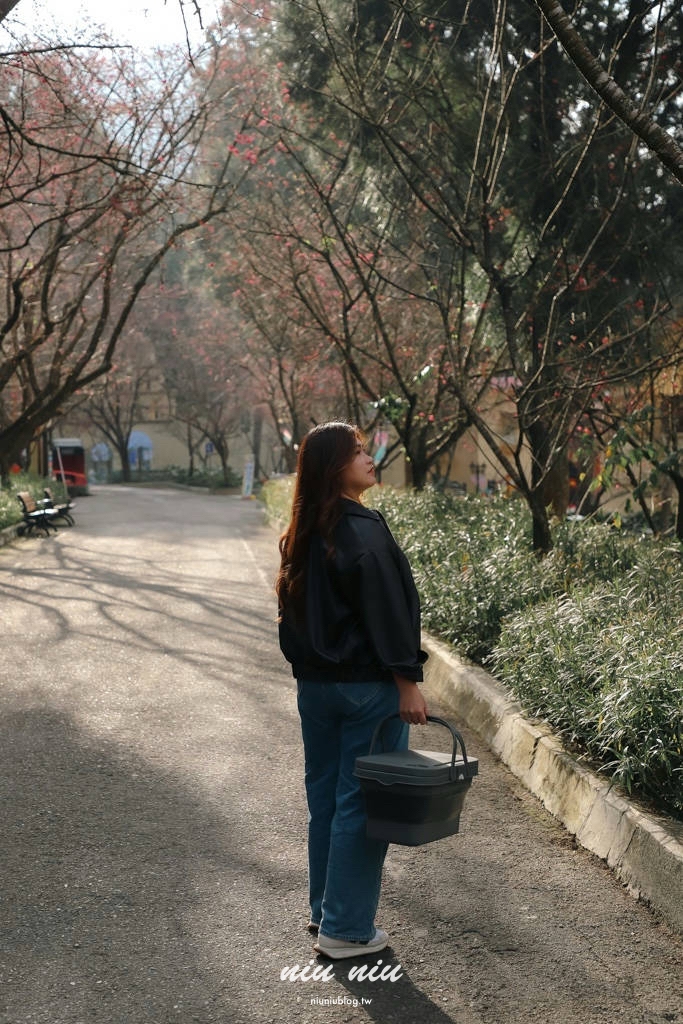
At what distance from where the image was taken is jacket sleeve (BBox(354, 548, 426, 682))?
3.93 meters

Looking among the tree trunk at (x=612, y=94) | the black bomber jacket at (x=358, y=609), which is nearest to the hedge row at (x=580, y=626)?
the black bomber jacket at (x=358, y=609)

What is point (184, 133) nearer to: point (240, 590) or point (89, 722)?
point (240, 590)

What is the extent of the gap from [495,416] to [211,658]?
2442 centimetres

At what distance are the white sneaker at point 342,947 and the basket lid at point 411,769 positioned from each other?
60cm

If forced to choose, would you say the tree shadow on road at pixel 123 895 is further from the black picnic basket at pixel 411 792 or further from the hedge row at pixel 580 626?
the hedge row at pixel 580 626

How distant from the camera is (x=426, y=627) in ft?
33.9

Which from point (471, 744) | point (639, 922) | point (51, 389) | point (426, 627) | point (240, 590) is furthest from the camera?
point (51, 389)

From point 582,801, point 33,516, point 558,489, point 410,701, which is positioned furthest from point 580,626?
point 33,516

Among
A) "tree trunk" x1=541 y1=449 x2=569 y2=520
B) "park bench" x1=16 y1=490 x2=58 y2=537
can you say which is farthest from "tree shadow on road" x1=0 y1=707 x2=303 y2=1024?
"park bench" x1=16 y1=490 x2=58 y2=537

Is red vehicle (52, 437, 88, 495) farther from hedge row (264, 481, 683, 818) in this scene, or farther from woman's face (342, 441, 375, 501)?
woman's face (342, 441, 375, 501)

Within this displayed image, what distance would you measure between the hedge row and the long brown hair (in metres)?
1.92

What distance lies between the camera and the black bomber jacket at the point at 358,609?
3.94 m

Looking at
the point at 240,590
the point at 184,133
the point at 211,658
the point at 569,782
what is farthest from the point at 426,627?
the point at 184,133

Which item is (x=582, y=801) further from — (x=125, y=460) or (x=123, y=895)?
(x=125, y=460)
